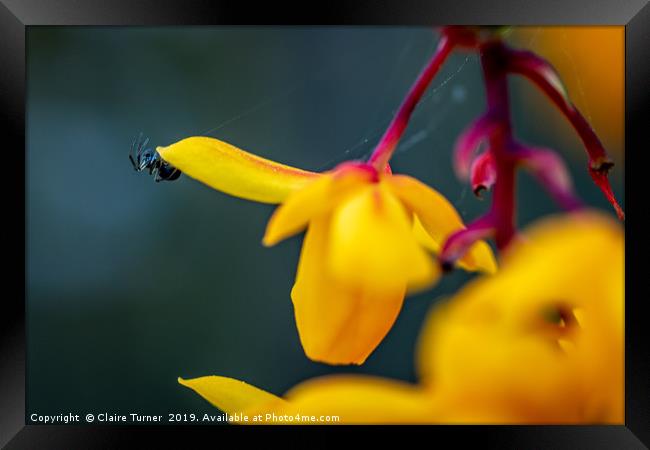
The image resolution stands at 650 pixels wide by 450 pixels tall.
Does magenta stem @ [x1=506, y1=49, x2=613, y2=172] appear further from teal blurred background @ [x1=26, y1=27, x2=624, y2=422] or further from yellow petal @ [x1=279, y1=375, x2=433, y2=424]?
teal blurred background @ [x1=26, y1=27, x2=624, y2=422]

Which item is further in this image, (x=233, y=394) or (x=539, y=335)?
(x=233, y=394)

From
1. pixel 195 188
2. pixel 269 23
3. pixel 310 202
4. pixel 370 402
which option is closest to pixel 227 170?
pixel 310 202

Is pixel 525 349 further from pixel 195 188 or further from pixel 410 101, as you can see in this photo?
pixel 195 188

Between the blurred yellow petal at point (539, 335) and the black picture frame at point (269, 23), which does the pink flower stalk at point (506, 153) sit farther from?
the black picture frame at point (269, 23)

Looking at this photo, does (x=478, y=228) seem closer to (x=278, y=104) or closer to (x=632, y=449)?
(x=632, y=449)

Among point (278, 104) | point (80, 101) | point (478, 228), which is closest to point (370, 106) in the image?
point (278, 104)

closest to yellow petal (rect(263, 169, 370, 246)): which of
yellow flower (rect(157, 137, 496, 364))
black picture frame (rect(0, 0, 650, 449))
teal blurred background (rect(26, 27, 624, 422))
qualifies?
yellow flower (rect(157, 137, 496, 364))

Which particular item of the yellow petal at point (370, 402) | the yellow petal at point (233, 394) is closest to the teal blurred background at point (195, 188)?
the yellow petal at point (233, 394)
